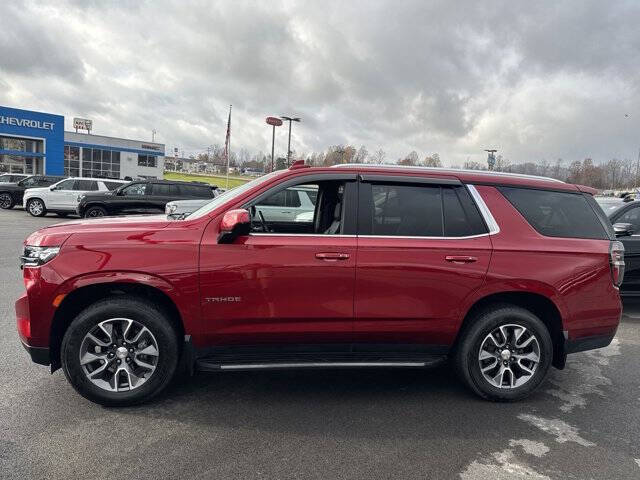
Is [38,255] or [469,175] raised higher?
[469,175]

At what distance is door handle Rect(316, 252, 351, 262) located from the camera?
364 centimetres

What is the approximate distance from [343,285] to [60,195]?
19815 millimetres

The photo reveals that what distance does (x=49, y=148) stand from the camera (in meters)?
40.6

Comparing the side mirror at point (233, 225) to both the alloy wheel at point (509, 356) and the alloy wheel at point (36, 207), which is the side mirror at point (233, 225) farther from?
the alloy wheel at point (36, 207)

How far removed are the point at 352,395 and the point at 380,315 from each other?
2.58 ft

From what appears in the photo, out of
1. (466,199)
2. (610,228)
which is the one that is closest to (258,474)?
(466,199)

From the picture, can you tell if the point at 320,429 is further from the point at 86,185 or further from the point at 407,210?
the point at 86,185

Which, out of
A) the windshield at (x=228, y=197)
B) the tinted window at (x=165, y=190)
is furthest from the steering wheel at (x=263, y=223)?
the tinted window at (x=165, y=190)

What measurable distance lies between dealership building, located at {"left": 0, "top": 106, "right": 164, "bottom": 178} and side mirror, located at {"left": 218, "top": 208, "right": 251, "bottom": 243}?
42.5 metres

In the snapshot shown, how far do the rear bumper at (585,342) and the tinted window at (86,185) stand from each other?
19664 millimetres

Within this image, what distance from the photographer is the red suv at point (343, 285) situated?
11.6 feet

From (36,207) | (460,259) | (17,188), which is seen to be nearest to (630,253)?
(460,259)

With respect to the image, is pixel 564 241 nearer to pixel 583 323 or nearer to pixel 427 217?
pixel 583 323

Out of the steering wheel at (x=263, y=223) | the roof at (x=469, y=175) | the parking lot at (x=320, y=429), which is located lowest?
the parking lot at (x=320, y=429)
